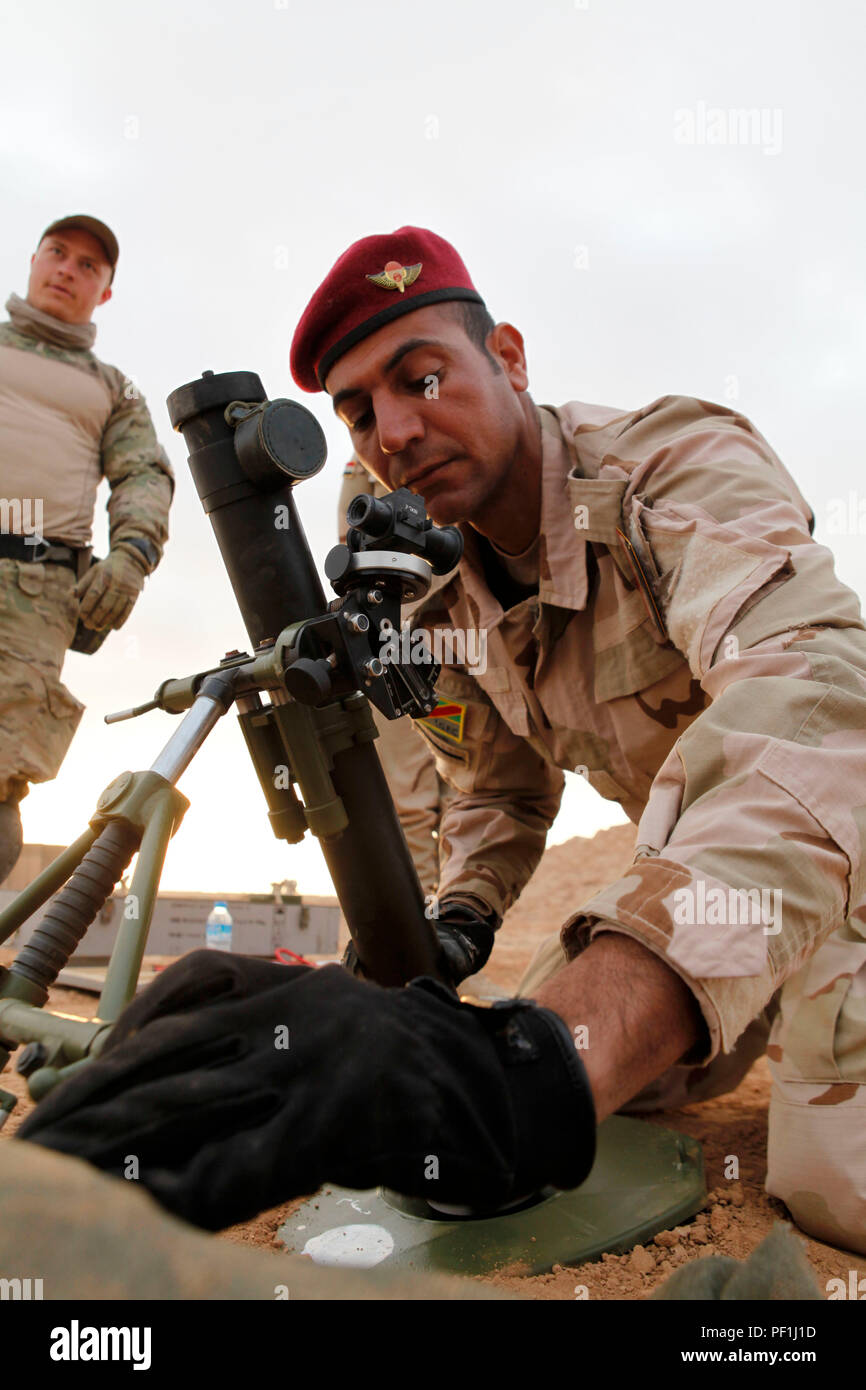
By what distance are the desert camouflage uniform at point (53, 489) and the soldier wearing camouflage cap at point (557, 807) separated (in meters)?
1.49

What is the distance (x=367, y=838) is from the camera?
1779mm

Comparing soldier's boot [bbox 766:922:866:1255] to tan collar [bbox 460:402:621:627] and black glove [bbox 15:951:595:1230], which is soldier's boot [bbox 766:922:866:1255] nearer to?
tan collar [bbox 460:402:621:627]

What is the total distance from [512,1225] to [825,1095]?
2.09 feet

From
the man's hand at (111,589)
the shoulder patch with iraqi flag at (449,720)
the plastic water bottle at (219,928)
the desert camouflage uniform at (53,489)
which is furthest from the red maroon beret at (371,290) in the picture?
the plastic water bottle at (219,928)

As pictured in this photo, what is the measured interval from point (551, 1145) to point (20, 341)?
3830 millimetres

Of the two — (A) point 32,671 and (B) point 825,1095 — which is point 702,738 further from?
(A) point 32,671

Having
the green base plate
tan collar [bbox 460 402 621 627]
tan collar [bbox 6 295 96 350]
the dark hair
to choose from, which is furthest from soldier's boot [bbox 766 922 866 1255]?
tan collar [bbox 6 295 96 350]

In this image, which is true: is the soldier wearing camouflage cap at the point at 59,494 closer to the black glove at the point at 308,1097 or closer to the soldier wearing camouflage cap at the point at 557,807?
the soldier wearing camouflage cap at the point at 557,807

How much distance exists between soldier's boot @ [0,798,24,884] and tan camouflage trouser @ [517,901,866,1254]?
2517 mm

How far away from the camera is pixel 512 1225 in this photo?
1606 mm

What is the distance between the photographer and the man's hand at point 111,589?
3533 millimetres

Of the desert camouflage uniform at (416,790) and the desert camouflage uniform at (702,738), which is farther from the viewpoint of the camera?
the desert camouflage uniform at (416,790)

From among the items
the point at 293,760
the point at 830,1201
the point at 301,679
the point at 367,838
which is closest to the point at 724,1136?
the point at 830,1201
